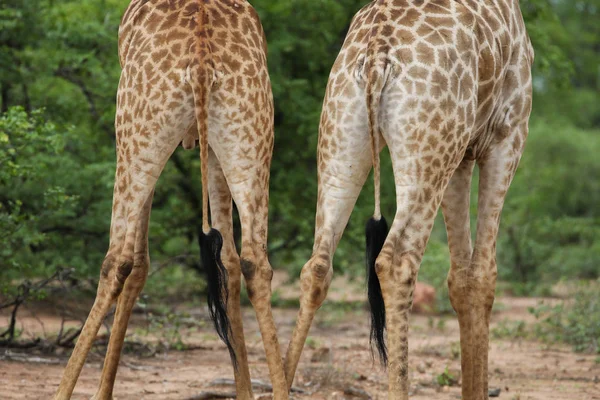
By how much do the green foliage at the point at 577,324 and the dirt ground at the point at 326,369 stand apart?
0.19 meters

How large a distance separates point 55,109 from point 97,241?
1464 millimetres

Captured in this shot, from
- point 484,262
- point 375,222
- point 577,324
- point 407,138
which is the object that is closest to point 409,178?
point 407,138

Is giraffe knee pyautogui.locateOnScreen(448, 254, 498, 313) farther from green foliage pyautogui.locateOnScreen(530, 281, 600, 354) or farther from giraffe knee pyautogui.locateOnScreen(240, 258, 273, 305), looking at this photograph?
green foliage pyautogui.locateOnScreen(530, 281, 600, 354)

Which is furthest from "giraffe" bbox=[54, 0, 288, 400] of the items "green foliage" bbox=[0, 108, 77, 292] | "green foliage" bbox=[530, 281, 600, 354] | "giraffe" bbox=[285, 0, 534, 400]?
"green foliage" bbox=[530, 281, 600, 354]

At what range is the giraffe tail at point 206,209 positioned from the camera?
5.21m

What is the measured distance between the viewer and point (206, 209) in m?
5.30

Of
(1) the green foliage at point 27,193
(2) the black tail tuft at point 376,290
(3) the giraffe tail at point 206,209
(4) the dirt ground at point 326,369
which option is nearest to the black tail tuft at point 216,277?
(3) the giraffe tail at point 206,209

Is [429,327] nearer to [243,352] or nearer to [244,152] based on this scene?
[243,352]

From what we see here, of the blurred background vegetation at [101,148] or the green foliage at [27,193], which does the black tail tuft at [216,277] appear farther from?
the blurred background vegetation at [101,148]

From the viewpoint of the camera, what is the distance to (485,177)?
5742 mm

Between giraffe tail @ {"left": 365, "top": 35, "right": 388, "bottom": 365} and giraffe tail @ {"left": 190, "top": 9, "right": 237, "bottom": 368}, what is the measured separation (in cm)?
82


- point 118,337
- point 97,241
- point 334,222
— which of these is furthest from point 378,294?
point 97,241

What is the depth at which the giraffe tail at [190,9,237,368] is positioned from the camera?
17.1ft

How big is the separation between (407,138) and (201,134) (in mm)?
1116
